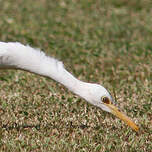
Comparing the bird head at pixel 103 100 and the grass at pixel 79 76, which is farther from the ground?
the bird head at pixel 103 100

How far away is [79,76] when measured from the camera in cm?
888

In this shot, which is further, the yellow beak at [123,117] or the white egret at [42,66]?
the yellow beak at [123,117]

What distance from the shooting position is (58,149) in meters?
5.68

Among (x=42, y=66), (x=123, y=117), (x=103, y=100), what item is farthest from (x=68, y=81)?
(x=123, y=117)

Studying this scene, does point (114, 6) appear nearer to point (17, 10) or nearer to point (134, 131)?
point (17, 10)

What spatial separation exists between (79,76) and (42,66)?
295 centimetres

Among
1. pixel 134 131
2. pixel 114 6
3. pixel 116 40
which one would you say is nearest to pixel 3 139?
pixel 134 131

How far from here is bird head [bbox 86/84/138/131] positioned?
6141mm

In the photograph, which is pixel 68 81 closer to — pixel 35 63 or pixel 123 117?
pixel 35 63

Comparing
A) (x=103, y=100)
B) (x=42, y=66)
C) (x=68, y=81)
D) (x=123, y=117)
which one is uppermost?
(x=42, y=66)

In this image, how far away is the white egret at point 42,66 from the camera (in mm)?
5918

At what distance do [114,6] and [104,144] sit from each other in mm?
8411

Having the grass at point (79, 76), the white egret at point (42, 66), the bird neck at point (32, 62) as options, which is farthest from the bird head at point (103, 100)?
the bird neck at point (32, 62)

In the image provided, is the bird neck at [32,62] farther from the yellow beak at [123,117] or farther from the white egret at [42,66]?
the yellow beak at [123,117]
